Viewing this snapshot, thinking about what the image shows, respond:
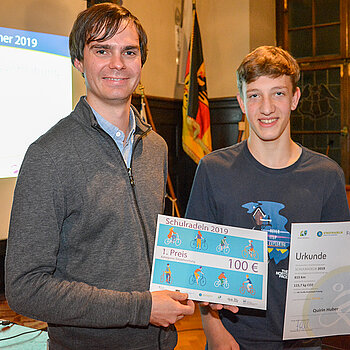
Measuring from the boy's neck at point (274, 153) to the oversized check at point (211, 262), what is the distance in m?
0.26

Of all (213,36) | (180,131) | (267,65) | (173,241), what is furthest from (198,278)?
(213,36)

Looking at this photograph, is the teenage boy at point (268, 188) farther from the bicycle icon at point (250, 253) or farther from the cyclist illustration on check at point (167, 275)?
the cyclist illustration on check at point (167, 275)

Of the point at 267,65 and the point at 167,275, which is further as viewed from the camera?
the point at 267,65

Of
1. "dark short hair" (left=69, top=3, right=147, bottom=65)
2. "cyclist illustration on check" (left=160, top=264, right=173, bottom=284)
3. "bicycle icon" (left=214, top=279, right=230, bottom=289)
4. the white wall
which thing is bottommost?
"bicycle icon" (left=214, top=279, right=230, bottom=289)

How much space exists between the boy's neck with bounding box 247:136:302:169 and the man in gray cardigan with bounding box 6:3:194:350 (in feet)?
1.02

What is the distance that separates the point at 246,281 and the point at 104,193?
1.45ft

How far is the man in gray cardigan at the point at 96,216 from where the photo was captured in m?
1.04

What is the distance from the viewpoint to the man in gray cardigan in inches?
40.9

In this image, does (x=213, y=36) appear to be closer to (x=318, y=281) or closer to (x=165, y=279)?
(x=318, y=281)

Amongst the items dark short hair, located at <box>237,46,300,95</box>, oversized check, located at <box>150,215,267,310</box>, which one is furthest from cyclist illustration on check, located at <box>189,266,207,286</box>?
dark short hair, located at <box>237,46,300,95</box>

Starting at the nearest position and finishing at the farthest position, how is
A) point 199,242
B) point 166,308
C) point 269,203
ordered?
point 166,308
point 199,242
point 269,203

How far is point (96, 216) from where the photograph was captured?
1124 mm

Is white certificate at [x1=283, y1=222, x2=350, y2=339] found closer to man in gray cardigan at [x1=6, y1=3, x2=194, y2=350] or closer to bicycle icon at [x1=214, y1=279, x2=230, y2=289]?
bicycle icon at [x1=214, y1=279, x2=230, y2=289]

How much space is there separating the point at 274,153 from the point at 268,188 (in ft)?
0.39
